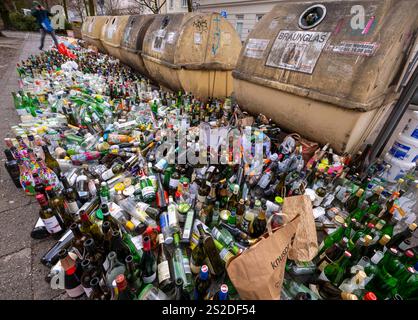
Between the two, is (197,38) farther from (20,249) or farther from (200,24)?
(20,249)

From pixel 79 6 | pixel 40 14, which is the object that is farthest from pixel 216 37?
pixel 79 6

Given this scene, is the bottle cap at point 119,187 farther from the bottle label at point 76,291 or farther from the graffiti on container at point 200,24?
the graffiti on container at point 200,24

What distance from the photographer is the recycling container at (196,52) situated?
4.85 meters

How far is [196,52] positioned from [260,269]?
508cm

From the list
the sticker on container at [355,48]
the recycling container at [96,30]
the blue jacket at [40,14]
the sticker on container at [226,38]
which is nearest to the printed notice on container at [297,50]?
the sticker on container at [355,48]

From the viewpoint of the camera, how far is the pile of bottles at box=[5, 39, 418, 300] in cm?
163

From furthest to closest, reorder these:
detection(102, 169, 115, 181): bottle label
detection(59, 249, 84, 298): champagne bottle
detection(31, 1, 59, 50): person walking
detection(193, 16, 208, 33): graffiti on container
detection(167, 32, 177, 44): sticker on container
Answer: detection(31, 1, 59, 50): person walking
detection(167, 32, 177, 44): sticker on container
detection(193, 16, 208, 33): graffiti on container
detection(102, 169, 115, 181): bottle label
detection(59, 249, 84, 298): champagne bottle

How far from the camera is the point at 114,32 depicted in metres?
8.84

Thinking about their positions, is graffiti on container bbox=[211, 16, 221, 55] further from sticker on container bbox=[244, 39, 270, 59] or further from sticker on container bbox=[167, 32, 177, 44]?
sticker on container bbox=[244, 39, 270, 59]

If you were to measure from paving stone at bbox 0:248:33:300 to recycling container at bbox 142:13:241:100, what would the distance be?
4.52 m

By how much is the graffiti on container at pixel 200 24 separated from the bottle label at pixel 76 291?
17.6 ft

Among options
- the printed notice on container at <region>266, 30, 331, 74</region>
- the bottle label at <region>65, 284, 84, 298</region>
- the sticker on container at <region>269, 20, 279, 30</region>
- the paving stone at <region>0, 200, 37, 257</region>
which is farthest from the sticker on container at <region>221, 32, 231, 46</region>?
the bottle label at <region>65, 284, 84, 298</region>

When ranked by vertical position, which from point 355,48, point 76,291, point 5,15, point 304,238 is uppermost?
point 5,15
